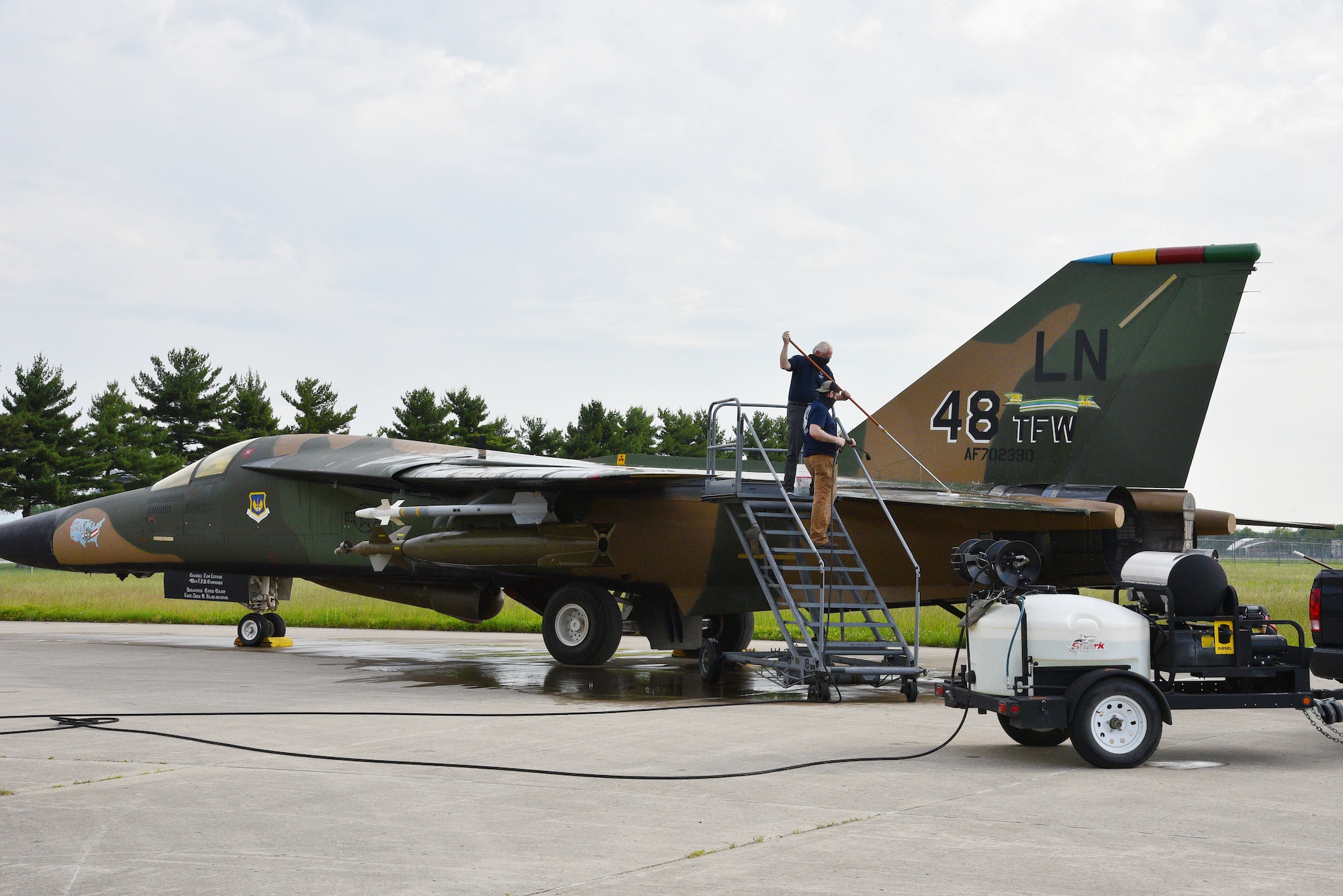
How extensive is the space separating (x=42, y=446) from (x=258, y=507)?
43.9 meters

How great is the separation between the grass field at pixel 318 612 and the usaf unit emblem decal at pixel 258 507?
21.7ft

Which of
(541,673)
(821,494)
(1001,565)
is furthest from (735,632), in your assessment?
(1001,565)

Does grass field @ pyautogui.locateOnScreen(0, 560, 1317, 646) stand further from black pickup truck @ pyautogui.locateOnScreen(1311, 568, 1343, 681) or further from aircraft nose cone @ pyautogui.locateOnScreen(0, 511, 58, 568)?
black pickup truck @ pyautogui.locateOnScreen(1311, 568, 1343, 681)

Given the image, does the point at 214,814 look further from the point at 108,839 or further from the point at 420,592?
the point at 420,592

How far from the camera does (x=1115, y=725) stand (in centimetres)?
780

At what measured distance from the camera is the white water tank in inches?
311

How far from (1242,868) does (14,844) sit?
215 inches

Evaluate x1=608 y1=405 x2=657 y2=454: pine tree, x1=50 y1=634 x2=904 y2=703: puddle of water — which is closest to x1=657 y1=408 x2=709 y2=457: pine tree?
x1=608 y1=405 x2=657 y2=454: pine tree

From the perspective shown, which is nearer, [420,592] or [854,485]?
[854,485]

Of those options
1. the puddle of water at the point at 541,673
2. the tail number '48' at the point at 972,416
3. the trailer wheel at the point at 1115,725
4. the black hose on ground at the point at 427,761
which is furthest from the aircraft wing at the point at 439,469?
the trailer wheel at the point at 1115,725

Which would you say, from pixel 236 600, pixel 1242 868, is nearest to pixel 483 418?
pixel 236 600

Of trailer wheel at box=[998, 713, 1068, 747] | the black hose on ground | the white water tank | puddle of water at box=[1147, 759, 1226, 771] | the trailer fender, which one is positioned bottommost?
the black hose on ground

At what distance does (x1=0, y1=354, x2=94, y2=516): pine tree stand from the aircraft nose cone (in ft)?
127

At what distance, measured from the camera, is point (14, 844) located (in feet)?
17.7
